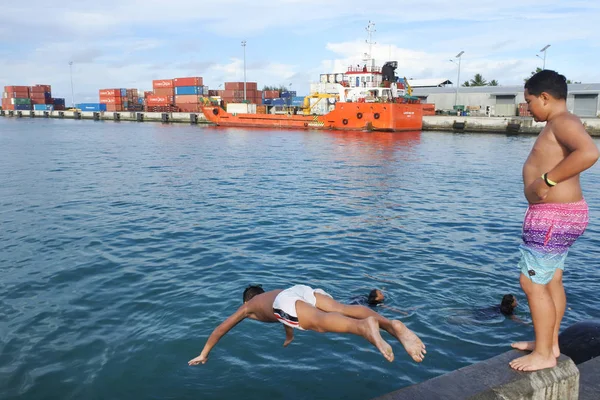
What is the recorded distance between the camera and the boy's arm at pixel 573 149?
317 centimetres

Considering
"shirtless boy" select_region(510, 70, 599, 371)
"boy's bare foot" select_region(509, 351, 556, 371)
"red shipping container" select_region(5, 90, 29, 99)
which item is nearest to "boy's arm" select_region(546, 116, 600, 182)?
"shirtless boy" select_region(510, 70, 599, 371)

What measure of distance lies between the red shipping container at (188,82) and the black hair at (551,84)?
277 feet

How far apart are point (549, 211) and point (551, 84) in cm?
94

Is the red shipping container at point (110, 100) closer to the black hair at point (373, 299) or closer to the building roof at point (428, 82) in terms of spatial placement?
the building roof at point (428, 82)

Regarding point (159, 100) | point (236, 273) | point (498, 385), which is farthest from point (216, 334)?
point (159, 100)

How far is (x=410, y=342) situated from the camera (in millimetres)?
3338

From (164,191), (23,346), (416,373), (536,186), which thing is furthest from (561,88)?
(164,191)

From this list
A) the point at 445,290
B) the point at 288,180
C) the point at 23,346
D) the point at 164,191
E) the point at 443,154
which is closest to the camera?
the point at 23,346

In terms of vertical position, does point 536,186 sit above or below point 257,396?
above

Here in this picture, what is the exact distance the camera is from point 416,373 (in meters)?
5.63

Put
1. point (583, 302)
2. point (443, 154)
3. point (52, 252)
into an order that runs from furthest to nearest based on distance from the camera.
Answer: point (443, 154) → point (52, 252) → point (583, 302)

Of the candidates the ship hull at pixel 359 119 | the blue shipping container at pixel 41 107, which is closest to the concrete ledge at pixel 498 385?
the ship hull at pixel 359 119

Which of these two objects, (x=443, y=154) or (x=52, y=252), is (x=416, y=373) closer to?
(x=52, y=252)

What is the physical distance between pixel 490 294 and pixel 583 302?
4.61ft
